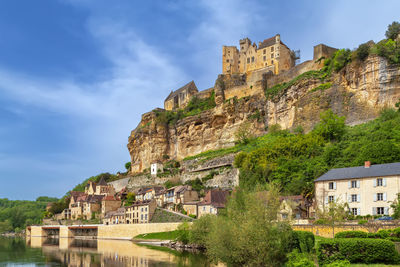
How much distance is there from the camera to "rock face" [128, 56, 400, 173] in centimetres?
4978

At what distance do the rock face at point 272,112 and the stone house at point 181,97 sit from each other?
251 inches

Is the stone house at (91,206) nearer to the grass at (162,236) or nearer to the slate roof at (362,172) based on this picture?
the grass at (162,236)

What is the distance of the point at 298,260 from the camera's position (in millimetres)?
22344

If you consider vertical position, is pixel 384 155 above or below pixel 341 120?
below

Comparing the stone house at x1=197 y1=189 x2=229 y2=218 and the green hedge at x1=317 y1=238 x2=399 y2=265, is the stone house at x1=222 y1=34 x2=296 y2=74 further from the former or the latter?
the green hedge at x1=317 y1=238 x2=399 y2=265

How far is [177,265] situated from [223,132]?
147 ft

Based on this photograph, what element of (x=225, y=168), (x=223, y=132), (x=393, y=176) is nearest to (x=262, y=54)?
(x=223, y=132)

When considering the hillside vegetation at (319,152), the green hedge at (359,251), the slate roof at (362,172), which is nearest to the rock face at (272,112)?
the hillside vegetation at (319,152)

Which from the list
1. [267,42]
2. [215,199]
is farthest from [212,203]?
[267,42]

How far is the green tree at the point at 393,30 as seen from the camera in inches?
2041

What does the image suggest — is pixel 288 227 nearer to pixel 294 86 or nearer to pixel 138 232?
pixel 138 232

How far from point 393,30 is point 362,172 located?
25825 mm

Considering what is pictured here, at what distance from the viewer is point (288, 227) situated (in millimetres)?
24547

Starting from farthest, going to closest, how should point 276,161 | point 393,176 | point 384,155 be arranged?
point 276,161 → point 384,155 → point 393,176
